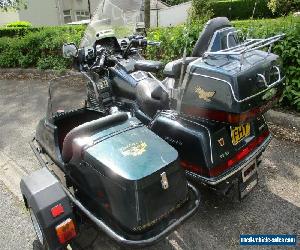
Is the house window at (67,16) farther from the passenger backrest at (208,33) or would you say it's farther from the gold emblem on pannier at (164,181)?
the gold emblem on pannier at (164,181)

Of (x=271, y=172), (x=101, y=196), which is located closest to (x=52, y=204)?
(x=101, y=196)

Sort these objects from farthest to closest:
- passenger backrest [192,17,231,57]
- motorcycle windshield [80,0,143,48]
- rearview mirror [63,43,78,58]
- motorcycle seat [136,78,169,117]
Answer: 1. motorcycle windshield [80,0,143,48]
2. rearview mirror [63,43,78,58]
3. motorcycle seat [136,78,169,117]
4. passenger backrest [192,17,231,57]

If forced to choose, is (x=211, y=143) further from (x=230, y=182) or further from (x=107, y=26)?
(x=107, y=26)

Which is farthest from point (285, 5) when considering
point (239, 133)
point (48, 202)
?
point (48, 202)

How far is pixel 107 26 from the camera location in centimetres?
528

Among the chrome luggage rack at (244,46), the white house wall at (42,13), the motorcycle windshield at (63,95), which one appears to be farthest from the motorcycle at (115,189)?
the white house wall at (42,13)

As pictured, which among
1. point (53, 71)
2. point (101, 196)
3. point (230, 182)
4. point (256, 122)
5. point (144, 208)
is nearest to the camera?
point (144, 208)

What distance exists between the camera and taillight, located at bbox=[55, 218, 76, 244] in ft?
9.81

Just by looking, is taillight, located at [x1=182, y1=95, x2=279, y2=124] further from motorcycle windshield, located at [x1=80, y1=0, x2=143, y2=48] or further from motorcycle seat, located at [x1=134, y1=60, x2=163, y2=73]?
motorcycle windshield, located at [x1=80, y1=0, x2=143, y2=48]

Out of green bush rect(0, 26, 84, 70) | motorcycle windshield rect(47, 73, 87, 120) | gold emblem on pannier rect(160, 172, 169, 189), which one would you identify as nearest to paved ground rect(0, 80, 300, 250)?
gold emblem on pannier rect(160, 172, 169, 189)

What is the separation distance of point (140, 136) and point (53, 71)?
7.69 m

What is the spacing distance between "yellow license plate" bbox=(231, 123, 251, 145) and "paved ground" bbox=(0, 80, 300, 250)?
0.88m

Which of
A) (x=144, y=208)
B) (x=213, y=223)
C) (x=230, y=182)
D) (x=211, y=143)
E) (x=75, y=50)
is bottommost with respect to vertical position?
(x=213, y=223)

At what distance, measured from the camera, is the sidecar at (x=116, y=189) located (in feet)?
8.98
